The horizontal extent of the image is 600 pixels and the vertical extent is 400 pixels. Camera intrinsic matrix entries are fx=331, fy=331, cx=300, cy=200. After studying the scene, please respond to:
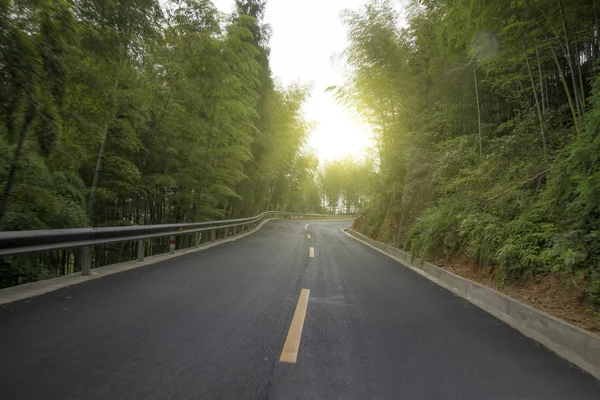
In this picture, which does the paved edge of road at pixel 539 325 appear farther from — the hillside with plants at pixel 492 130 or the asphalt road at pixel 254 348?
the hillside with plants at pixel 492 130

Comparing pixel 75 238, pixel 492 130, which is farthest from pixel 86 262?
pixel 492 130

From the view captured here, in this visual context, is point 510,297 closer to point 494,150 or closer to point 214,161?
point 494,150

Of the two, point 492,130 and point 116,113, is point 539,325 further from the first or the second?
point 116,113

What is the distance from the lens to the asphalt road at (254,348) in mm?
2170

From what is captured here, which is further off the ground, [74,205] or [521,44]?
[521,44]

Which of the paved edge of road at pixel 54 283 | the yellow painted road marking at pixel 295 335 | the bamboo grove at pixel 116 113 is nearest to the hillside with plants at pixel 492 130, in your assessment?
the yellow painted road marking at pixel 295 335

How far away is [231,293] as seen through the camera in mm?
4480

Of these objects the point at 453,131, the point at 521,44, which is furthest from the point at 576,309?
the point at 453,131

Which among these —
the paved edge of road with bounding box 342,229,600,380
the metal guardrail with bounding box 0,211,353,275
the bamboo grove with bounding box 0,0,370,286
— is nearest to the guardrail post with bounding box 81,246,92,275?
the metal guardrail with bounding box 0,211,353,275

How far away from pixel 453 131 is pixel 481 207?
5.93m

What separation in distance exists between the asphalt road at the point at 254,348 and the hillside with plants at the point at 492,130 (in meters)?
1.91

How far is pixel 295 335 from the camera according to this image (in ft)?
10.2

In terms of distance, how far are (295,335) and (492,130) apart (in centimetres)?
1000

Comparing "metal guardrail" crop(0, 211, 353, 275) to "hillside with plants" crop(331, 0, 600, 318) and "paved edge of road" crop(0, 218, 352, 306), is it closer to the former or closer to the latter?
"paved edge of road" crop(0, 218, 352, 306)
